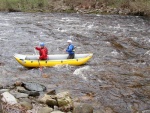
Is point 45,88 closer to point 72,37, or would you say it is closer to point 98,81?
point 98,81

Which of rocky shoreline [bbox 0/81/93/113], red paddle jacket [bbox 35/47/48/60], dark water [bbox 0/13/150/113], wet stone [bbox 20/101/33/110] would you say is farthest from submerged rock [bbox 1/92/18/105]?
red paddle jacket [bbox 35/47/48/60]

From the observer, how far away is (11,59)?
1436 centimetres

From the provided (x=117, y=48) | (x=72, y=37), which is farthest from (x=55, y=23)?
(x=117, y=48)

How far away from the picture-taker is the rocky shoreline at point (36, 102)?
7875 millimetres

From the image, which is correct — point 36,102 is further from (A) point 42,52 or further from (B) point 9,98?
(A) point 42,52

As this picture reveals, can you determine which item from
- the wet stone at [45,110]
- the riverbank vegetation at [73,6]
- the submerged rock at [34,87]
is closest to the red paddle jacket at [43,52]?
the submerged rock at [34,87]

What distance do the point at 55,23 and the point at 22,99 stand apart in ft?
55.9

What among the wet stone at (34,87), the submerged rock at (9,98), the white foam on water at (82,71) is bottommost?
the white foam on water at (82,71)

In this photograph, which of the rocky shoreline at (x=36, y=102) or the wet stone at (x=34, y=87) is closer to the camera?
the rocky shoreline at (x=36, y=102)

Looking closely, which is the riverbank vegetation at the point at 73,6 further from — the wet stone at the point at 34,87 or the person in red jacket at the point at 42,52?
the wet stone at the point at 34,87

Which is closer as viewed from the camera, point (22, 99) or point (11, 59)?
point (22, 99)

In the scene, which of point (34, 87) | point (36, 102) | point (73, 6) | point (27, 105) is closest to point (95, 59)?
point (34, 87)

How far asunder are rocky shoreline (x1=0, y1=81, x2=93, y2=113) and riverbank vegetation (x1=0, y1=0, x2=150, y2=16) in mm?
22980

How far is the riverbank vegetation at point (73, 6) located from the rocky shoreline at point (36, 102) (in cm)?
2298
